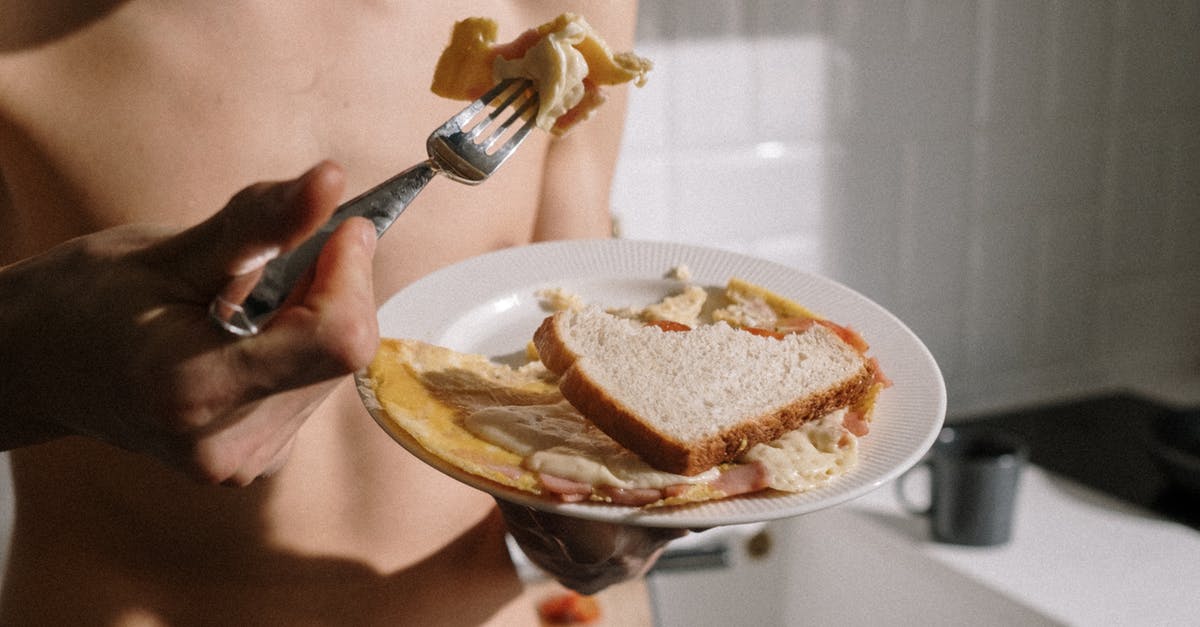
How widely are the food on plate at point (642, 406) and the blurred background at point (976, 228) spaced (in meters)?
0.65

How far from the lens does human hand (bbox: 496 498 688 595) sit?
0.70 metres

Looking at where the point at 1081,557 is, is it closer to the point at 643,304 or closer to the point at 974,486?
the point at 974,486

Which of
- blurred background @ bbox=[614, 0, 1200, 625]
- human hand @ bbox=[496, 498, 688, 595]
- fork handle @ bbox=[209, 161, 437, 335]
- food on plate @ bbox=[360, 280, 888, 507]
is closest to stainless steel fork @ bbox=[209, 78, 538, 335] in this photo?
fork handle @ bbox=[209, 161, 437, 335]

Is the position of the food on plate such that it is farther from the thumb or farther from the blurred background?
the blurred background

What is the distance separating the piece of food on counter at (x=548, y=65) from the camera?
64 centimetres

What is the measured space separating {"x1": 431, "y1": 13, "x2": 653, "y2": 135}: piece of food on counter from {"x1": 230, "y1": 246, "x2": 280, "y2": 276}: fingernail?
0.25m

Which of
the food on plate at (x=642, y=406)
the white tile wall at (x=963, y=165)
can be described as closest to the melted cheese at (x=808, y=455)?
the food on plate at (x=642, y=406)

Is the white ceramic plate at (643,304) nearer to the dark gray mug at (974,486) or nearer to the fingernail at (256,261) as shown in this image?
the fingernail at (256,261)

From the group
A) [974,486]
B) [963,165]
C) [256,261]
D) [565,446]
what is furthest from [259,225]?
[963,165]

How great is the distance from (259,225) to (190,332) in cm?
7

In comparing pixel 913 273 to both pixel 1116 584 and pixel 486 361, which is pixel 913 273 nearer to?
pixel 1116 584

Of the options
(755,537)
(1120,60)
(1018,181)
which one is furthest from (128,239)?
(1120,60)

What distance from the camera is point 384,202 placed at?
0.47m

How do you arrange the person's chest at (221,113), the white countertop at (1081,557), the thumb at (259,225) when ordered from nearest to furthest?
1. the thumb at (259,225)
2. the person's chest at (221,113)
3. the white countertop at (1081,557)
